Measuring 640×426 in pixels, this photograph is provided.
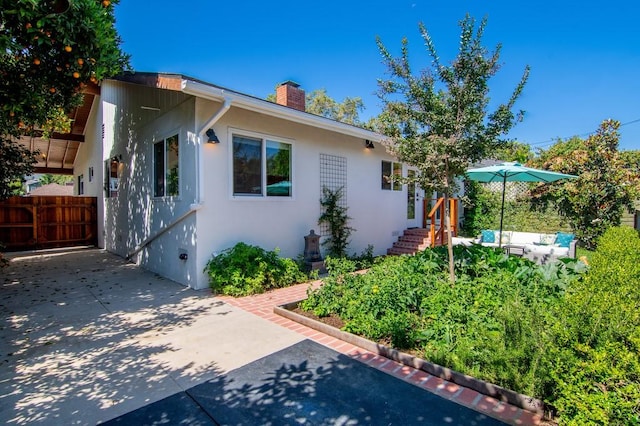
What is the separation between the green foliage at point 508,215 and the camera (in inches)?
456

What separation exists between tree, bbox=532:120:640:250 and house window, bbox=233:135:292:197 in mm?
9459

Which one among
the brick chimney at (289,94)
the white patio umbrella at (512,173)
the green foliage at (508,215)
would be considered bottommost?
the green foliage at (508,215)

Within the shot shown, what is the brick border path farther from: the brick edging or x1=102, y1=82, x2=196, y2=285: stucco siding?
x1=102, y1=82, x2=196, y2=285: stucco siding

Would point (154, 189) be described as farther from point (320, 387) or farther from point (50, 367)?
point (320, 387)

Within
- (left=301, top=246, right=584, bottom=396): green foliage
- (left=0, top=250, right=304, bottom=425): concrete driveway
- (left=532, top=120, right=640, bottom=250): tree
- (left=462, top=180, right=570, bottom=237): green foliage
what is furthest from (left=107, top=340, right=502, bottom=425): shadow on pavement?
(left=532, top=120, right=640, bottom=250): tree

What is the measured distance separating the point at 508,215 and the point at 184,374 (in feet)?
A: 42.2

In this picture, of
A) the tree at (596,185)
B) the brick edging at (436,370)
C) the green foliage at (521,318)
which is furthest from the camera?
the tree at (596,185)

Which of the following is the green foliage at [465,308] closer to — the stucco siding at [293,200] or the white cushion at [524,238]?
the stucco siding at [293,200]

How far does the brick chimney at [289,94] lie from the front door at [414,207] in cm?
482

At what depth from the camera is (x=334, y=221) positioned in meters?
8.54

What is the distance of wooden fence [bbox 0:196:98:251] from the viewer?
11.6 metres

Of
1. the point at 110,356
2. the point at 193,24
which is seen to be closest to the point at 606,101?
the point at 193,24

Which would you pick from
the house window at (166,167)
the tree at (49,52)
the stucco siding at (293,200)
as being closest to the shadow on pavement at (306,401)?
the stucco siding at (293,200)

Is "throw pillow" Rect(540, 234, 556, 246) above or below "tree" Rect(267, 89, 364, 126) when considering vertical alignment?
below
